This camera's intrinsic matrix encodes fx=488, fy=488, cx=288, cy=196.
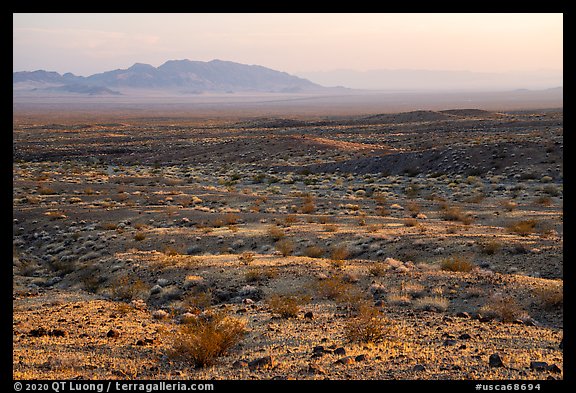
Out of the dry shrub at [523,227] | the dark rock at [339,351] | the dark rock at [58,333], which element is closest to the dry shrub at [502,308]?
the dark rock at [339,351]

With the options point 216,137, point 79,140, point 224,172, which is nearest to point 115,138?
point 79,140

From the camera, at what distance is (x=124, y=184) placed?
3853 cm

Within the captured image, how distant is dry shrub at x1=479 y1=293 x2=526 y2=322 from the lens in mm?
9578

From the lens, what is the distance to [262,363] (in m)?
7.41

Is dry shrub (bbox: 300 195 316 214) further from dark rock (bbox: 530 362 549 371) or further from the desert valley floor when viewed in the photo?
dark rock (bbox: 530 362 549 371)

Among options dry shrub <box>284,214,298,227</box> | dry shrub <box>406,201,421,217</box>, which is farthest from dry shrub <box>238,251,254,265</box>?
dry shrub <box>406,201,421,217</box>

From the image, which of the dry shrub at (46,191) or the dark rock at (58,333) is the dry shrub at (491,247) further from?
the dry shrub at (46,191)

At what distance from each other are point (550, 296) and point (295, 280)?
599cm

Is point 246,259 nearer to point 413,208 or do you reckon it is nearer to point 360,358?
point 360,358

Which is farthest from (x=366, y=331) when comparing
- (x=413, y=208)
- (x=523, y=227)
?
(x=413, y=208)

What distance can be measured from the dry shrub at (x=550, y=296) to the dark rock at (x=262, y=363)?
620cm

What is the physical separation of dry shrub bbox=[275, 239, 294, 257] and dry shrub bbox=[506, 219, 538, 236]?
A: 7909 millimetres

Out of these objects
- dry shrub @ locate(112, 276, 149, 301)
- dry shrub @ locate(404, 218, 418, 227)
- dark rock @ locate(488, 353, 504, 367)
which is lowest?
dry shrub @ locate(112, 276, 149, 301)
